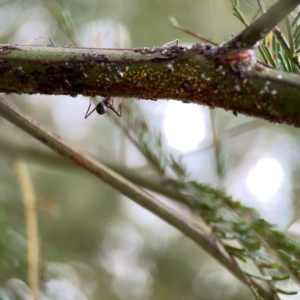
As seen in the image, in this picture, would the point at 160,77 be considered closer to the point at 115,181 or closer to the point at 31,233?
the point at 115,181

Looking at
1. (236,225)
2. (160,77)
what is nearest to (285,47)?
(160,77)

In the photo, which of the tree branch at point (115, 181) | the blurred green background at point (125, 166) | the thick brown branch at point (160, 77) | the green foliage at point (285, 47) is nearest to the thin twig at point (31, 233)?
the blurred green background at point (125, 166)

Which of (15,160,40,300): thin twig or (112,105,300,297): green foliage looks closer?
(112,105,300,297): green foliage

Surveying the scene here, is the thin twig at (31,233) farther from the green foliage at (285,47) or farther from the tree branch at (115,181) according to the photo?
the green foliage at (285,47)

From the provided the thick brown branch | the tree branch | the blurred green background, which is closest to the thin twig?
the blurred green background

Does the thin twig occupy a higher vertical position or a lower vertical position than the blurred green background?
lower

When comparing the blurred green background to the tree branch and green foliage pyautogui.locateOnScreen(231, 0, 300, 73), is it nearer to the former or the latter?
the tree branch

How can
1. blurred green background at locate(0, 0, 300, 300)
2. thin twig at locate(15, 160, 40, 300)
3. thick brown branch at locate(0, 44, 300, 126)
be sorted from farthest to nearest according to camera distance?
1. blurred green background at locate(0, 0, 300, 300)
2. thin twig at locate(15, 160, 40, 300)
3. thick brown branch at locate(0, 44, 300, 126)
